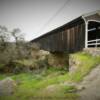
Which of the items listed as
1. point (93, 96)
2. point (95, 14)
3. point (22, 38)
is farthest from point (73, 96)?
point (22, 38)

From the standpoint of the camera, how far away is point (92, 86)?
872cm

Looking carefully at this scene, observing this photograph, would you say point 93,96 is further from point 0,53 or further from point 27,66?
point 0,53

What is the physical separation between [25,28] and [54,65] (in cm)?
816

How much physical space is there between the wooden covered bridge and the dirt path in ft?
12.4

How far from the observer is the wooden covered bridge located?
13938mm

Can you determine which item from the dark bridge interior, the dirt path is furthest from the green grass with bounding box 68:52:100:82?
the dark bridge interior

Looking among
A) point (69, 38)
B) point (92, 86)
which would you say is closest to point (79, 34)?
point (69, 38)

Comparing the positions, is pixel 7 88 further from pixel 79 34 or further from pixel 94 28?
pixel 94 28

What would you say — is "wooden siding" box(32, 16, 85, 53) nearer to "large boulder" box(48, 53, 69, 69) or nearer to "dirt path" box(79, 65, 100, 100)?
"large boulder" box(48, 53, 69, 69)

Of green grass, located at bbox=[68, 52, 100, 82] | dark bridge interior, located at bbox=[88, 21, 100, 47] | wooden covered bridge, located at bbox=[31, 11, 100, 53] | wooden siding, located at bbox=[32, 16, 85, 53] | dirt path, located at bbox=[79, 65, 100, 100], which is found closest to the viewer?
dirt path, located at bbox=[79, 65, 100, 100]

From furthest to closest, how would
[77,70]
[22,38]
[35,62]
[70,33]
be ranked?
[22,38], [35,62], [70,33], [77,70]

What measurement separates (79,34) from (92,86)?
6.65 metres

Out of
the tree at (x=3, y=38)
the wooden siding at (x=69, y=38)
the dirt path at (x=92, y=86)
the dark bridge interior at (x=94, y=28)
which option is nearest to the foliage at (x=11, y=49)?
the tree at (x=3, y=38)

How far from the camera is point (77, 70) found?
11.0 meters
